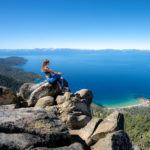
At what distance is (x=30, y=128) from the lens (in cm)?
1528

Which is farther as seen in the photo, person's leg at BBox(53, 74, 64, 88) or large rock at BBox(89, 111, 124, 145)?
person's leg at BBox(53, 74, 64, 88)

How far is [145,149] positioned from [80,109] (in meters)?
97.4

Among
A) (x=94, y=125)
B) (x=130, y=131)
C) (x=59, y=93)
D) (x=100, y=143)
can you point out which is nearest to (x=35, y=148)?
(x=100, y=143)

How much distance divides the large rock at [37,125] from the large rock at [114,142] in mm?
2553

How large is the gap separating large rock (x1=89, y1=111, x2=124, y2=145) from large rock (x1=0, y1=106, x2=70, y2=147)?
12.4 feet

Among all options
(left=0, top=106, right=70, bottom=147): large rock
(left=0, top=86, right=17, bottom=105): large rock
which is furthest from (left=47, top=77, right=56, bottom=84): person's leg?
(left=0, top=106, right=70, bottom=147): large rock

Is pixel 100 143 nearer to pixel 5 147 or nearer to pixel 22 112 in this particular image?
pixel 22 112

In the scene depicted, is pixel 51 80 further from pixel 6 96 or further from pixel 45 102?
pixel 6 96

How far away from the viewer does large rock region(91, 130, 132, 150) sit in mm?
17106

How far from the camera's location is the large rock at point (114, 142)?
17.1m

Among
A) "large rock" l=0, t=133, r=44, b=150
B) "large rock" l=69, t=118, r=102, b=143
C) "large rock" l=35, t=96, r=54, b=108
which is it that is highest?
"large rock" l=0, t=133, r=44, b=150

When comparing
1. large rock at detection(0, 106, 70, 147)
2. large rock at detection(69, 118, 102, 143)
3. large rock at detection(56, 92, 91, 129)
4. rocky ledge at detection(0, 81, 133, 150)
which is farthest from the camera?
large rock at detection(56, 92, 91, 129)

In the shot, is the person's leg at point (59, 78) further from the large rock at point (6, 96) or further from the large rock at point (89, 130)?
the large rock at point (89, 130)

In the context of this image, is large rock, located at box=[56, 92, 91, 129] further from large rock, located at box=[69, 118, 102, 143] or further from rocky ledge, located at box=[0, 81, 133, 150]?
large rock, located at box=[69, 118, 102, 143]
